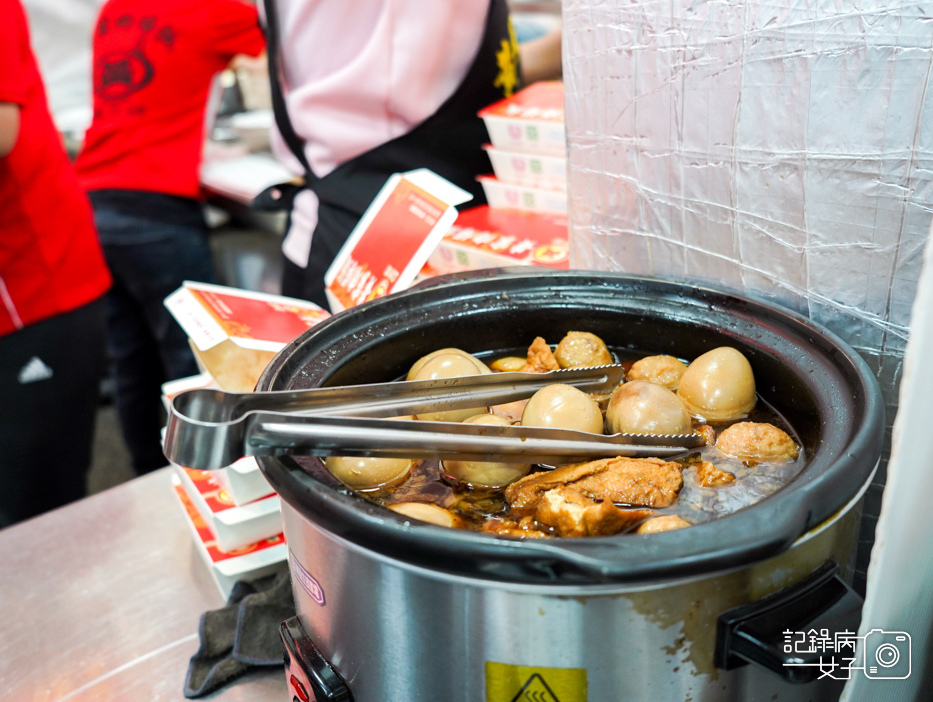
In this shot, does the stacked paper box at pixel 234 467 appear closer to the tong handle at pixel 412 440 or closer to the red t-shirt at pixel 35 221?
the tong handle at pixel 412 440

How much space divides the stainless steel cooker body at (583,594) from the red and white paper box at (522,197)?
94 centimetres

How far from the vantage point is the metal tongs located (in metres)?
0.61

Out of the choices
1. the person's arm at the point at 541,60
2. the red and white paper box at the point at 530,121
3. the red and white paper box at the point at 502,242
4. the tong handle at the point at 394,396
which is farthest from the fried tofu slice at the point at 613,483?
the person's arm at the point at 541,60

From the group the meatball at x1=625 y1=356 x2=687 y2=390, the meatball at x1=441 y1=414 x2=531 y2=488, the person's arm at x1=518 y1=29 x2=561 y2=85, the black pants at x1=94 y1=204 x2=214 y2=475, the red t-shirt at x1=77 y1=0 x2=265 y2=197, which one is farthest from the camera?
the black pants at x1=94 y1=204 x2=214 y2=475

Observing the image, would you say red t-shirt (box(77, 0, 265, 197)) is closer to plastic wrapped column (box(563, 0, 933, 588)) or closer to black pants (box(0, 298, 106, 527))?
black pants (box(0, 298, 106, 527))

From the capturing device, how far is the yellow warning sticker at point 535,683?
62cm

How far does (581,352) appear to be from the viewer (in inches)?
40.7

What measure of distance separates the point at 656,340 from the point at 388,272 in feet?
1.44

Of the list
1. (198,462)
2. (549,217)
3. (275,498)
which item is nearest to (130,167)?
(549,217)

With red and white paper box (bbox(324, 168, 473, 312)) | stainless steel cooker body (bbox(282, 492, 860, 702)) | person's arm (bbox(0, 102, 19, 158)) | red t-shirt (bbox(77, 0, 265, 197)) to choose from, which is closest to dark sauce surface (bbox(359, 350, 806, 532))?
stainless steel cooker body (bbox(282, 492, 860, 702))

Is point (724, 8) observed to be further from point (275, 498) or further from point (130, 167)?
point (130, 167)

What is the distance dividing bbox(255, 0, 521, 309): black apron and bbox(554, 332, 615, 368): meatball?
84 centimetres

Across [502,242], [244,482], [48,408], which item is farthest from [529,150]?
[48,408]

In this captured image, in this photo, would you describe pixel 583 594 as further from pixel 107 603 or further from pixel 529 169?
pixel 529 169
